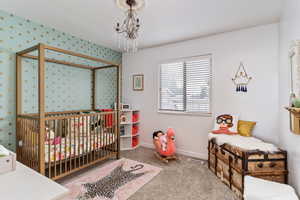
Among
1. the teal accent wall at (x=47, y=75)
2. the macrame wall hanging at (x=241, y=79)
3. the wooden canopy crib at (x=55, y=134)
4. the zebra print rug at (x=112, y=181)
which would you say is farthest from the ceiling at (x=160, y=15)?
the zebra print rug at (x=112, y=181)

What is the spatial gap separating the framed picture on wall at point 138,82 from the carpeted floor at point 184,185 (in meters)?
1.75

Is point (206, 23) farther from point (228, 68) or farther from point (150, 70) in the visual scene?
point (150, 70)

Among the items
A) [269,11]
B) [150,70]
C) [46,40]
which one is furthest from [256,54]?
[46,40]

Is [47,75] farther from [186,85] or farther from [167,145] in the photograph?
[186,85]

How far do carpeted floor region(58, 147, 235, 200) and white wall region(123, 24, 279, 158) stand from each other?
56cm

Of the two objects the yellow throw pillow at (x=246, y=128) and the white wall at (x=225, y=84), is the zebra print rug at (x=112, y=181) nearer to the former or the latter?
the white wall at (x=225, y=84)

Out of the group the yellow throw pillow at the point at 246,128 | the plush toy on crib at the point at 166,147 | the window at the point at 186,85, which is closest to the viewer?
the yellow throw pillow at the point at 246,128

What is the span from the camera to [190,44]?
3.11 m

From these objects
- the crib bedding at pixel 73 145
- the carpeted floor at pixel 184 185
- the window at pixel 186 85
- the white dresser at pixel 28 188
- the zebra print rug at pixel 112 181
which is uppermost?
the window at pixel 186 85

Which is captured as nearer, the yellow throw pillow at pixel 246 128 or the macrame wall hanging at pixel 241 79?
the yellow throw pillow at pixel 246 128

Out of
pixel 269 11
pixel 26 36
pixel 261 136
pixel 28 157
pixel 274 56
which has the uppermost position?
pixel 269 11

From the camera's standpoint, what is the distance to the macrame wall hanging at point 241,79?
2562 millimetres

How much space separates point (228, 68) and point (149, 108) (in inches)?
74.4

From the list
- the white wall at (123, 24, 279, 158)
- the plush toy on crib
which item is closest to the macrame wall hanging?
the white wall at (123, 24, 279, 158)
